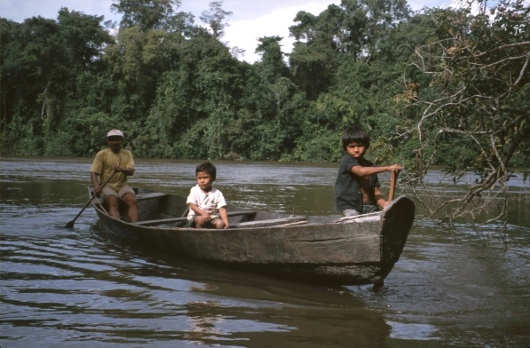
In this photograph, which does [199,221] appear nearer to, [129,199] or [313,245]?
Result: [313,245]

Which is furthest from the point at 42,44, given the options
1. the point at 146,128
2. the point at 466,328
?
the point at 466,328

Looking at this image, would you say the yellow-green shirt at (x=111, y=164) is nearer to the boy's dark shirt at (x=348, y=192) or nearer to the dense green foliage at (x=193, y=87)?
the boy's dark shirt at (x=348, y=192)

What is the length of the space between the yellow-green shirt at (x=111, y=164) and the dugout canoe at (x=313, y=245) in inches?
71.2

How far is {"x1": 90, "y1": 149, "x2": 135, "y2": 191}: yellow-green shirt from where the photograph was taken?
6930 millimetres

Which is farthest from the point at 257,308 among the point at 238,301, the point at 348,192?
the point at 348,192

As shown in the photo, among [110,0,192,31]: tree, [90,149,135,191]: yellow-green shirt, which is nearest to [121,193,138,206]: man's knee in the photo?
[90,149,135,191]: yellow-green shirt

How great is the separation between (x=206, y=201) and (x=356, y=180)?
60.8 inches

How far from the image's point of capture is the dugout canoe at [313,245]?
12.6 ft

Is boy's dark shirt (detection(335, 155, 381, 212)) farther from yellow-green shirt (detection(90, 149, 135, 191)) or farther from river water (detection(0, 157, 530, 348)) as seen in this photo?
yellow-green shirt (detection(90, 149, 135, 191))

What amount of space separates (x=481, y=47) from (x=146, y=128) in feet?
98.9

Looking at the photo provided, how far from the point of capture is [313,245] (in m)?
4.12

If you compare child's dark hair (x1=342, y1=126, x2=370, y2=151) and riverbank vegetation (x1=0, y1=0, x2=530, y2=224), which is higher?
riverbank vegetation (x1=0, y1=0, x2=530, y2=224)

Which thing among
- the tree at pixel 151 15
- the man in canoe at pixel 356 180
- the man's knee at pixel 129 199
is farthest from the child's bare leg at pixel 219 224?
the tree at pixel 151 15

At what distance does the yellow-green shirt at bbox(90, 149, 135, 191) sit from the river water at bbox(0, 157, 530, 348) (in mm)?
736
